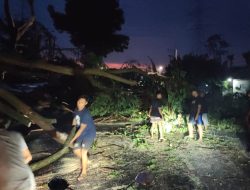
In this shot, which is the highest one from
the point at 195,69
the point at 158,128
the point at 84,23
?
the point at 84,23

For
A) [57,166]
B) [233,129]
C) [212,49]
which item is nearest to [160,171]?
[57,166]

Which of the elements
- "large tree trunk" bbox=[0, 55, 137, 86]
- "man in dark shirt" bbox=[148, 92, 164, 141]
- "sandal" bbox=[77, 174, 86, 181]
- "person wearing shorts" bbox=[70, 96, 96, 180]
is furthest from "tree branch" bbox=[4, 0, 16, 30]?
"man in dark shirt" bbox=[148, 92, 164, 141]

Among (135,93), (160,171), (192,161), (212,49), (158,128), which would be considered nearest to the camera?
(160,171)

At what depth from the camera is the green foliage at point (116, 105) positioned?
1647 cm

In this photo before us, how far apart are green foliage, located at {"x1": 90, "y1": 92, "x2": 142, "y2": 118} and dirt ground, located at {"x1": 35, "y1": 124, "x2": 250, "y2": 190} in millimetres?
5006

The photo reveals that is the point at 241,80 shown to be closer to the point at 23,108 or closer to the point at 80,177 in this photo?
the point at 80,177

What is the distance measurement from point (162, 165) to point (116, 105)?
333 inches

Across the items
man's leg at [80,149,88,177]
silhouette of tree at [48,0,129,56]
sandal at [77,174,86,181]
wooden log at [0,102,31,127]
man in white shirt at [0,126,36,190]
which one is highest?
silhouette of tree at [48,0,129,56]

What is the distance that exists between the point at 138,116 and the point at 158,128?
4054mm

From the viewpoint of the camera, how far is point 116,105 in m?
16.8

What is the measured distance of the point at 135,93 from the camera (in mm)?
17203

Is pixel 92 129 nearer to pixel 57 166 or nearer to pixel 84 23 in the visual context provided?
pixel 57 166

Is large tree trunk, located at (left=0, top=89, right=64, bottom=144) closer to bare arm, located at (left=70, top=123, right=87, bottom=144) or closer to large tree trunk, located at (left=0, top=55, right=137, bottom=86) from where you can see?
large tree trunk, located at (left=0, top=55, right=137, bottom=86)

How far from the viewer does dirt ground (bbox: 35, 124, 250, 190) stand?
A: 720cm
